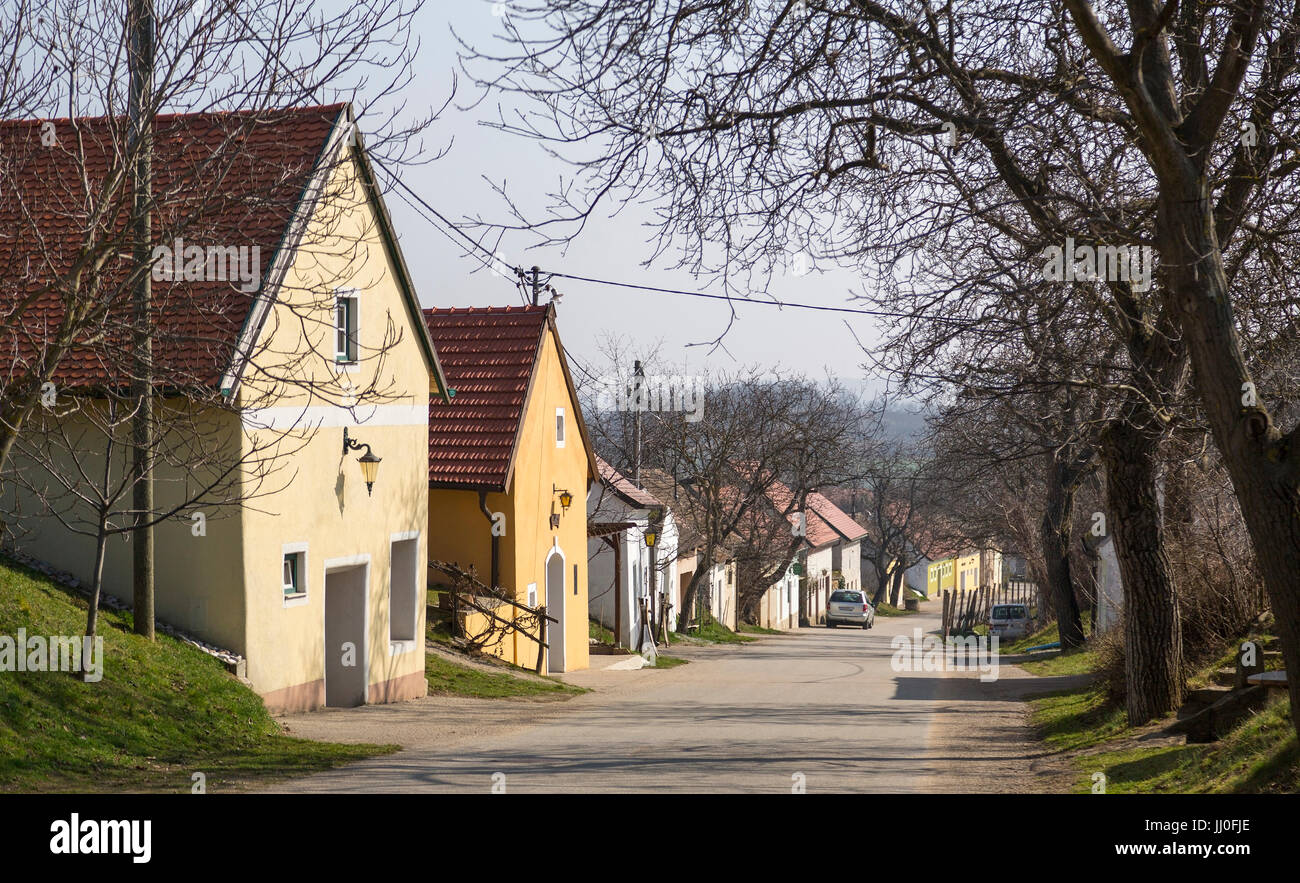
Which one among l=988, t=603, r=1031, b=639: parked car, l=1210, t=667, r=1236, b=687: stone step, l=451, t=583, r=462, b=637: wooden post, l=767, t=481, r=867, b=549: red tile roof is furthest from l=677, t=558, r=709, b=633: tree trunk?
l=1210, t=667, r=1236, b=687: stone step

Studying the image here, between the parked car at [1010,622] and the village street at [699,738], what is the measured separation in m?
22.0

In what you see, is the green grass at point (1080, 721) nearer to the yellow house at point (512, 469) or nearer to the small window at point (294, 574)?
the small window at point (294, 574)

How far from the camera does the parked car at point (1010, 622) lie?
46.1 metres

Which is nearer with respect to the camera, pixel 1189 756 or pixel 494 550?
pixel 1189 756

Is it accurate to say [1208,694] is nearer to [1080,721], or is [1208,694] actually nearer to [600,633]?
[1080,721]

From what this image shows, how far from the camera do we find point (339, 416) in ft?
53.9

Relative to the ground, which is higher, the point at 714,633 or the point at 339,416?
the point at 339,416
